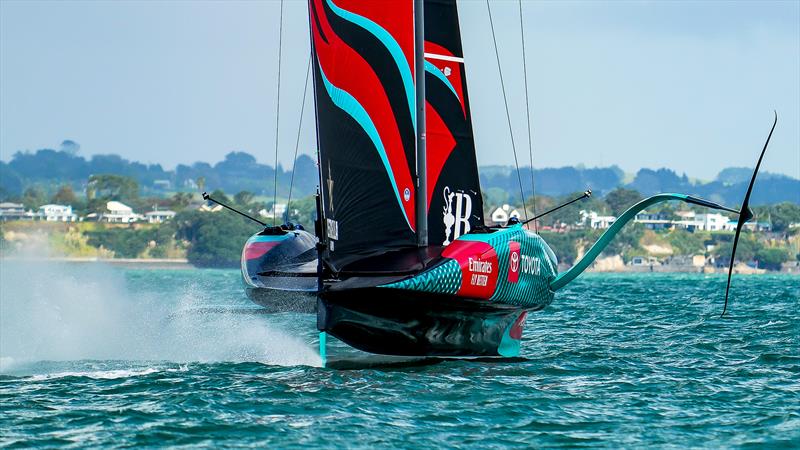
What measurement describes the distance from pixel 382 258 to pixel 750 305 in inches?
873

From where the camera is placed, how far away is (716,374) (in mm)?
16734

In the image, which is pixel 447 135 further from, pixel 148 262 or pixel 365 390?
pixel 148 262

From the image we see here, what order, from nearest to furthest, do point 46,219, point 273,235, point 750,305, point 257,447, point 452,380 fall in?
point 257,447 < point 452,380 < point 273,235 < point 750,305 < point 46,219

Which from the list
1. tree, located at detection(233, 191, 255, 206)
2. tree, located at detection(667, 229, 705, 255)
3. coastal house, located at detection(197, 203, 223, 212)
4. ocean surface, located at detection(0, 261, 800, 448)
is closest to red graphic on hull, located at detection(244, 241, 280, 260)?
ocean surface, located at detection(0, 261, 800, 448)

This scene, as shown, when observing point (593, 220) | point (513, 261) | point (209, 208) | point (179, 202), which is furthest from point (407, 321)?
point (179, 202)

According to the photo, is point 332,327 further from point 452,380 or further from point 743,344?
point 743,344

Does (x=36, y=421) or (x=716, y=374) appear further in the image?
(x=716, y=374)

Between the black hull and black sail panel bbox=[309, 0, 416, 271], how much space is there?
111 centimetres

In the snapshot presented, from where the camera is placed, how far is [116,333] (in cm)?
2123

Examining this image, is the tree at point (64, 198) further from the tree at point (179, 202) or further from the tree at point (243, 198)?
the tree at point (243, 198)

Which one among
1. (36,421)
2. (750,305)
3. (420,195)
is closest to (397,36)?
(420,195)

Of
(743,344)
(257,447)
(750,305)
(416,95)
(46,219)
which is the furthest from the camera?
(46,219)

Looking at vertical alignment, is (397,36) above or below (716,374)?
above

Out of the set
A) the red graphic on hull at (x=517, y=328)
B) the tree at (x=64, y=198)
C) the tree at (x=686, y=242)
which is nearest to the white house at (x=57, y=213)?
the tree at (x=64, y=198)
